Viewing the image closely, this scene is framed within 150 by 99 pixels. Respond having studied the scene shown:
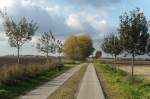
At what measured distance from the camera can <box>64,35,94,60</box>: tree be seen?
148 metres

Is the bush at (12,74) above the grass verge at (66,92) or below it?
above

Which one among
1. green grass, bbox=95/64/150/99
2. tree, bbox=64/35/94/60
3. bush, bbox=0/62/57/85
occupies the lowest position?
green grass, bbox=95/64/150/99

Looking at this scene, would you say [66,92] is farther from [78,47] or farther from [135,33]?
[78,47]

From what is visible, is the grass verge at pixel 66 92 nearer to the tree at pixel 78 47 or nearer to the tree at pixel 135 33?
the tree at pixel 135 33

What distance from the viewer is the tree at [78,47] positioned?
148 meters

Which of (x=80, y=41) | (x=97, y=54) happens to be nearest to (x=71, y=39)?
(x=80, y=41)

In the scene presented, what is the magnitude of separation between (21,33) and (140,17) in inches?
452

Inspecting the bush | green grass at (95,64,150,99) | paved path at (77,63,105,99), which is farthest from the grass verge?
the bush

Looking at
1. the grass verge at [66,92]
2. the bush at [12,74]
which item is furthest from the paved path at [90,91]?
the bush at [12,74]

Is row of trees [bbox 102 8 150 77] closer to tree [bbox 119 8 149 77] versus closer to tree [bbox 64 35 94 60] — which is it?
tree [bbox 119 8 149 77]

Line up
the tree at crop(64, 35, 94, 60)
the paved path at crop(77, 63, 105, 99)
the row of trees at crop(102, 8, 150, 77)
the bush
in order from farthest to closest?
the tree at crop(64, 35, 94, 60) → the row of trees at crop(102, 8, 150, 77) → the bush → the paved path at crop(77, 63, 105, 99)

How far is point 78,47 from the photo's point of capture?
14975 cm

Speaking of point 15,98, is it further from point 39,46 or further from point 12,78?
point 39,46

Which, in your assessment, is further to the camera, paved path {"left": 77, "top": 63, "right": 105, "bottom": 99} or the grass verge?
paved path {"left": 77, "top": 63, "right": 105, "bottom": 99}
